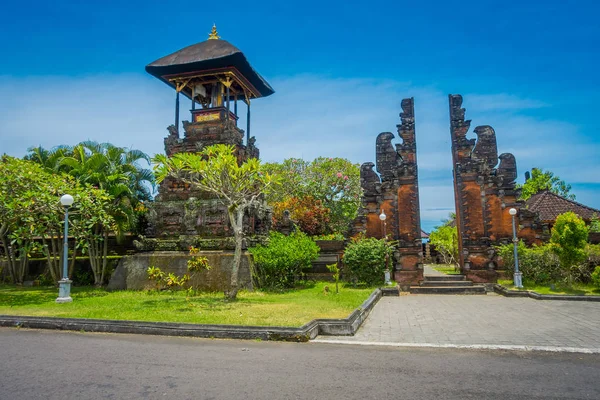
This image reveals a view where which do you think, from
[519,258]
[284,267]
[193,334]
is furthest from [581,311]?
[193,334]

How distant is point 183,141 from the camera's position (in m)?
16.9

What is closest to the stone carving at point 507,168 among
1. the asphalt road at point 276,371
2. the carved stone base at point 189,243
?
the carved stone base at point 189,243

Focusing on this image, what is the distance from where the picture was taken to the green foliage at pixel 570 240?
13727mm

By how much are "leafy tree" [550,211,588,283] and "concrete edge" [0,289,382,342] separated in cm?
923

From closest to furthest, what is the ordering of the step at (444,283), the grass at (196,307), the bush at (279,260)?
the grass at (196,307) → the bush at (279,260) → the step at (444,283)

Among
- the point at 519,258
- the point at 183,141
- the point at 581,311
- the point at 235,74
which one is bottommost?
the point at 581,311

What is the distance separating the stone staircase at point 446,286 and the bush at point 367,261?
1751 millimetres

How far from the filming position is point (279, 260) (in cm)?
1416

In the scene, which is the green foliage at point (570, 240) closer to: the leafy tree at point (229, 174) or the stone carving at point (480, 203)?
the stone carving at point (480, 203)

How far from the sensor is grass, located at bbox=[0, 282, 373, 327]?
8570 mm

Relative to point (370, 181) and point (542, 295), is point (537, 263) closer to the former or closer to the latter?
point (542, 295)

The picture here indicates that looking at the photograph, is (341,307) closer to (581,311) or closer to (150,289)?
(581,311)

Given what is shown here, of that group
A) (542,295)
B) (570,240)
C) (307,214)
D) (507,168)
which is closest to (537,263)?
(570,240)

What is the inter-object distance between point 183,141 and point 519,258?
45.7 feet
